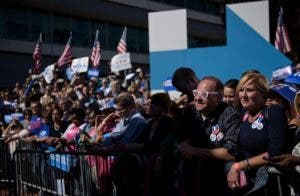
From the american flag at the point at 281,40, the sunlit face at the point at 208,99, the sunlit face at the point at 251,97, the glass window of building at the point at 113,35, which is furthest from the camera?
the glass window of building at the point at 113,35

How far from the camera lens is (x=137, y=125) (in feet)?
22.3

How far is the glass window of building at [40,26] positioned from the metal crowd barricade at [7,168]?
26.8m

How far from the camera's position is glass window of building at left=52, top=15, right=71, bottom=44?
3694cm

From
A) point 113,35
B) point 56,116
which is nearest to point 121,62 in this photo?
point 56,116

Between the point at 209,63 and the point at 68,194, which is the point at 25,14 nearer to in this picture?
the point at 209,63

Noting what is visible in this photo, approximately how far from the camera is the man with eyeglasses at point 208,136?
4.79 metres

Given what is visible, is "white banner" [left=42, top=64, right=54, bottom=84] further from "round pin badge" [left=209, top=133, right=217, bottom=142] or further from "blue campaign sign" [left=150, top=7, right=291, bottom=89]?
"round pin badge" [left=209, top=133, right=217, bottom=142]

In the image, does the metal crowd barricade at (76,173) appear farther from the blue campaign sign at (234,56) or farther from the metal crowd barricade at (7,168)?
the blue campaign sign at (234,56)

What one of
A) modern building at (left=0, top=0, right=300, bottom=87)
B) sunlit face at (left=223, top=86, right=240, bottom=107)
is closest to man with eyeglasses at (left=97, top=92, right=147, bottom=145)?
sunlit face at (left=223, top=86, right=240, bottom=107)

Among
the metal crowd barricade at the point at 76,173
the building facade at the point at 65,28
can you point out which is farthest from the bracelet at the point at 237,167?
the building facade at the point at 65,28

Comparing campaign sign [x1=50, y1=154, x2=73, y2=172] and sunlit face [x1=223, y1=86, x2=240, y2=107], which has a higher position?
sunlit face [x1=223, y1=86, x2=240, y2=107]

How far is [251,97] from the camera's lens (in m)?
4.48

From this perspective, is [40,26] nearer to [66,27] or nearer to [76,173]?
[66,27]

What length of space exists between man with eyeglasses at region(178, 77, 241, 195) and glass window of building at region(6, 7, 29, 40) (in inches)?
1195
